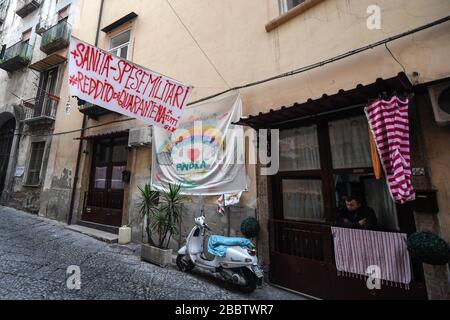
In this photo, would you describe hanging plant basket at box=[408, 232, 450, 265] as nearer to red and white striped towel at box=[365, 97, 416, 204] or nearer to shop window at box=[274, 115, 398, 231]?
red and white striped towel at box=[365, 97, 416, 204]

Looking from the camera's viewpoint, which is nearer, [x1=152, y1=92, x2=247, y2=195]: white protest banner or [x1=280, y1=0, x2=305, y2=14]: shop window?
[x1=152, y1=92, x2=247, y2=195]: white protest banner

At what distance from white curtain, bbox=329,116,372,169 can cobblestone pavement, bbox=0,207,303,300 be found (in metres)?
2.39

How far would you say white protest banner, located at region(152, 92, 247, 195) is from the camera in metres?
4.80

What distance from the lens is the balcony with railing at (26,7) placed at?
13.0m

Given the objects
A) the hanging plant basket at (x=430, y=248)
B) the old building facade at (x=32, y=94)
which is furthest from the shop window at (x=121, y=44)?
the hanging plant basket at (x=430, y=248)

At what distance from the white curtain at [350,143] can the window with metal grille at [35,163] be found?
1199cm

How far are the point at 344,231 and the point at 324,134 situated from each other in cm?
167

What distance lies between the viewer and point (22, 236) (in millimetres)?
6305

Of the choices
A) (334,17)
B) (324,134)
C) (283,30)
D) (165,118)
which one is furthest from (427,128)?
(165,118)

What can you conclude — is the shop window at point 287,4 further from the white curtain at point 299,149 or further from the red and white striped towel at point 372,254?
the red and white striped towel at point 372,254

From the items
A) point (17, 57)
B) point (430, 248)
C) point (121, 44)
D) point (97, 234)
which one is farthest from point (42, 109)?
point (430, 248)

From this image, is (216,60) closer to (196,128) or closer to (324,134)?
(196,128)

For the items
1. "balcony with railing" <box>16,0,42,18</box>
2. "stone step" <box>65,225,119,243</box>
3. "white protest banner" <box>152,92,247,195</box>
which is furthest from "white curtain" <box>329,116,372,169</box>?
"balcony with railing" <box>16,0,42,18</box>

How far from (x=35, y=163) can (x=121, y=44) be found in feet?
22.7
